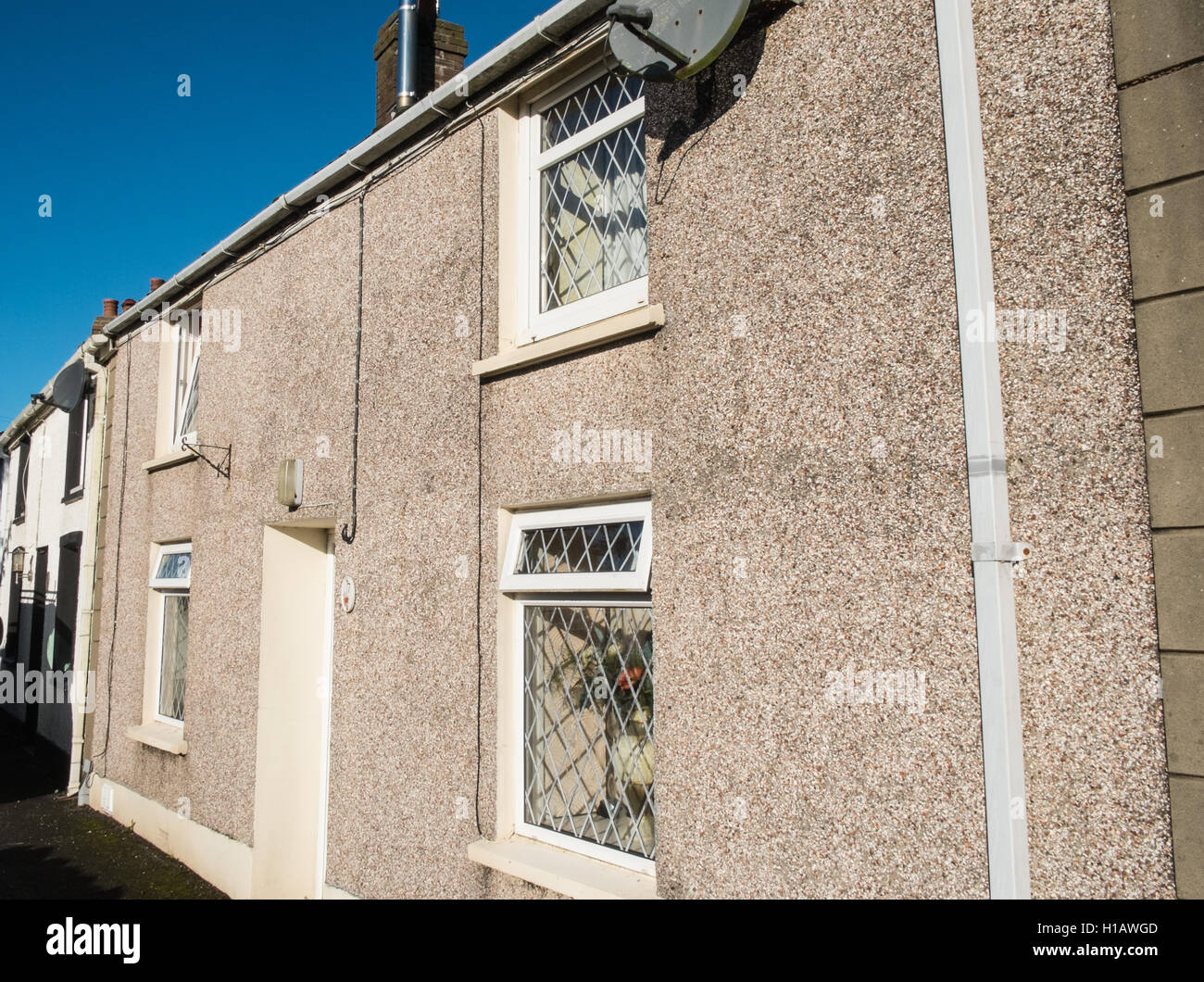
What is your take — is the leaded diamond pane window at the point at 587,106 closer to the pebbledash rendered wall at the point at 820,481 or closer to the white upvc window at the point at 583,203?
the white upvc window at the point at 583,203

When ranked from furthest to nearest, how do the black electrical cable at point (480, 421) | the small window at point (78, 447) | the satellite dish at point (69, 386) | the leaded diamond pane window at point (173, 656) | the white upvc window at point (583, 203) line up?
the small window at point (78, 447)
the satellite dish at point (69, 386)
the leaded diamond pane window at point (173, 656)
the black electrical cable at point (480, 421)
the white upvc window at point (583, 203)

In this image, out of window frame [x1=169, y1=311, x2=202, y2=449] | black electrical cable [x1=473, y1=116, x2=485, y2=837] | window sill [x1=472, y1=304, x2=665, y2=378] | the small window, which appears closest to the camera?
window sill [x1=472, y1=304, x2=665, y2=378]

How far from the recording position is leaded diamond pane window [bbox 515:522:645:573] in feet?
13.7

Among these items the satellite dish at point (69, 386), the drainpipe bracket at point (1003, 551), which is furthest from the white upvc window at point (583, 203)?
the satellite dish at point (69, 386)

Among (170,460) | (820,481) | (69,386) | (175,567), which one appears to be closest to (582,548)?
(820,481)

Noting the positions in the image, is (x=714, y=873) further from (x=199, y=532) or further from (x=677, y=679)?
(x=199, y=532)

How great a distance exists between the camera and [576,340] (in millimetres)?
4277

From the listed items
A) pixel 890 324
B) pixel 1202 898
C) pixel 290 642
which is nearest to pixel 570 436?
pixel 890 324

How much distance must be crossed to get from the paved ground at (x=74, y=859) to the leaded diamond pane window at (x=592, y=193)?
5135 mm

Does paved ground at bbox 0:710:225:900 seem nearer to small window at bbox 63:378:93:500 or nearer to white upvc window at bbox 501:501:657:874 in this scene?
white upvc window at bbox 501:501:657:874

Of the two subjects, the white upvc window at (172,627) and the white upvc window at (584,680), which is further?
the white upvc window at (172,627)

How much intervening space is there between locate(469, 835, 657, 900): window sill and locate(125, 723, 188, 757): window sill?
4140 millimetres

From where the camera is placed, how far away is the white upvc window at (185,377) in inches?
338

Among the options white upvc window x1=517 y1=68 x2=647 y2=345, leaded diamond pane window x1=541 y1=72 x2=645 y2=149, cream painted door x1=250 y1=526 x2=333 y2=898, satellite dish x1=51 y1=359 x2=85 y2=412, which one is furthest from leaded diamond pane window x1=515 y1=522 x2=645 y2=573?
satellite dish x1=51 y1=359 x2=85 y2=412
